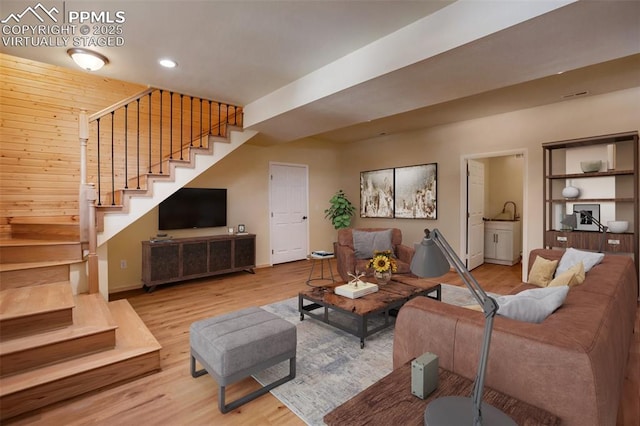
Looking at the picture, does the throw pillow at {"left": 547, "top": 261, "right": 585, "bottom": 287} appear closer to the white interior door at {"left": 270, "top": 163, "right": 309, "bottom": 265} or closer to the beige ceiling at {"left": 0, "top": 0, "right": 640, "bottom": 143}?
the beige ceiling at {"left": 0, "top": 0, "right": 640, "bottom": 143}

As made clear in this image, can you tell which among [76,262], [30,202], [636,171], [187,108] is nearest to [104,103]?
[187,108]

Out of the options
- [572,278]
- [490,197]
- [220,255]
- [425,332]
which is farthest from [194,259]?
[490,197]

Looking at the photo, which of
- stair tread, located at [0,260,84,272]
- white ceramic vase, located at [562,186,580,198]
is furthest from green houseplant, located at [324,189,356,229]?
stair tread, located at [0,260,84,272]

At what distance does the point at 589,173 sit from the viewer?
3.99 meters

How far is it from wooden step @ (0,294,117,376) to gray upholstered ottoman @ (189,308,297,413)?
0.76 meters

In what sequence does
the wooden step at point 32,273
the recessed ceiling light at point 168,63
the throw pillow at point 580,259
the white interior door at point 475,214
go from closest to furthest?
the throw pillow at point 580,259 → the wooden step at point 32,273 → the recessed ceiling light at point 168,63 → the white interior door at point 475,214

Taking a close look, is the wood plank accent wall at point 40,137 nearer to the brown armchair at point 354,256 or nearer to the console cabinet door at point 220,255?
the console cabinet door at point 220,255

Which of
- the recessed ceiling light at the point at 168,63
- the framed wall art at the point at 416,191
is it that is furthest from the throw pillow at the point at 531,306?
the framed wall art at the point at 416,191

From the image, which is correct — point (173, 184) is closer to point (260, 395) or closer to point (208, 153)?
point (208, 153)

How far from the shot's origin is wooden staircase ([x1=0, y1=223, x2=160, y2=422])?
201 centimetres

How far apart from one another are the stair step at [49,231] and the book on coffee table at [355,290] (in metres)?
2.83

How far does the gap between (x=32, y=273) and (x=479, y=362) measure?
3705 millimetres

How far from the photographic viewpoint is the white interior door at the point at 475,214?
5562mm

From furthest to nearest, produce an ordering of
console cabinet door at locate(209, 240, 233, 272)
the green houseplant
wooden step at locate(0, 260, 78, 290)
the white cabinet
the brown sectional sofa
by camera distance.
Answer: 1. the green houseplant
2. the white cabinet
3. console cabinet door at locate(209, 240, 233, 272)
4. wooden step at locate(0, 260, 78, 290)
5. the brown sectional sofa
